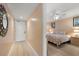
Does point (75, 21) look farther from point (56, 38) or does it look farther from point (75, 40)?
point (56, 38)

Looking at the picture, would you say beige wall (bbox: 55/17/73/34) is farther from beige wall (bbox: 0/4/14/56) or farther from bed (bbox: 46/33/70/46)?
beige wall (bbox: 0/4/14/56)

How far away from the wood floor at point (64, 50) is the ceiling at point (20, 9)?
0.76m

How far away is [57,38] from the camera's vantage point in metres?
1.78

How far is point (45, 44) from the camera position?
1.78 m

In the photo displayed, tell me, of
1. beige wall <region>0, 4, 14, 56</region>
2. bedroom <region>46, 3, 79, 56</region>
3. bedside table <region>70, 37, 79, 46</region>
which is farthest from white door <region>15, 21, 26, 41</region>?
bedside table <region>70, 37, 79, 46</region>

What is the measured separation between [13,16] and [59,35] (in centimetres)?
96


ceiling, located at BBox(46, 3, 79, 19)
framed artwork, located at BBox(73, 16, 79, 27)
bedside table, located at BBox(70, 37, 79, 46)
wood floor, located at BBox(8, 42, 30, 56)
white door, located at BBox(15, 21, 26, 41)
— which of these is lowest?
wood floor, located at BBox(8, 42, 30, 56)

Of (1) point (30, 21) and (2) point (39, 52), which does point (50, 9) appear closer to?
(1) point (30, 21)

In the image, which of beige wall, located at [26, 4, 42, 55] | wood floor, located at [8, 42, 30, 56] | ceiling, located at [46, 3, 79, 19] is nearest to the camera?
ceiling, located at [46, 3, 79, 19]

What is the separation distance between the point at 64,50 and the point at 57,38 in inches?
9.7

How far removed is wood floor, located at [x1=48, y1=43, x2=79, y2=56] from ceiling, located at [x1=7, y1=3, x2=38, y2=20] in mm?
759

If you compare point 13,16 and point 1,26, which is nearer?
point 1,26

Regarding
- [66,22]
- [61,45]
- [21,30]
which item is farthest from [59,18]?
[21,30]

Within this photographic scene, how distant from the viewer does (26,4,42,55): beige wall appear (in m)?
1.93
